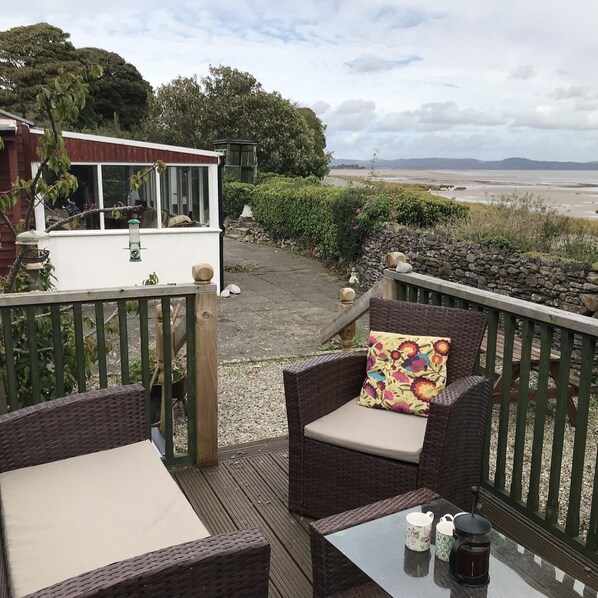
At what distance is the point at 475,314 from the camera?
9.46ft

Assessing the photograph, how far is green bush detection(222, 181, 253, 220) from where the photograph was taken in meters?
18.4

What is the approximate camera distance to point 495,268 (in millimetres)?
8016

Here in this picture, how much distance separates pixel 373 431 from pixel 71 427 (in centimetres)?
123

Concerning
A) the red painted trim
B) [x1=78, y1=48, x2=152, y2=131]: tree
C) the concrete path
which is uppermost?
[x1=78, y1=48, x2=152, y2=131]: tree

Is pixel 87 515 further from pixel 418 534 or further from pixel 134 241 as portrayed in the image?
pixel 134 241

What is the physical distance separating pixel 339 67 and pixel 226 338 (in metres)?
9.12

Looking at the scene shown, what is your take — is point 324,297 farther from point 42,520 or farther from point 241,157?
point 241,157

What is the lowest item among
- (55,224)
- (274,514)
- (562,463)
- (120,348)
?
(562,463)

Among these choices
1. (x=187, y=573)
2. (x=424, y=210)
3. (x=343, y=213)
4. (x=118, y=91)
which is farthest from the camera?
(x=118, y=91)

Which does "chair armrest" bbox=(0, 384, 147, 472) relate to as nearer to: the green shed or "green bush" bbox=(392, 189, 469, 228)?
"green bush" bbox=(392, 189, 469, 228)

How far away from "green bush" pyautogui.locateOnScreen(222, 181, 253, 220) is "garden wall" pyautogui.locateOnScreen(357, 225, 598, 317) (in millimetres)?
7517

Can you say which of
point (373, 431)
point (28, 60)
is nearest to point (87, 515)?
point (373, 431)

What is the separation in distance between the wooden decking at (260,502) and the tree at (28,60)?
27904 millimetres

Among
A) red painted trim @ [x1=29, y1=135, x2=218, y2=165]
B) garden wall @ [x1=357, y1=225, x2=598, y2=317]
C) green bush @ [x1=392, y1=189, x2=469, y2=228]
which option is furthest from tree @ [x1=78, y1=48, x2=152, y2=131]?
garden wall @ [x1=357, y1=225, x2=598, y2=317]
